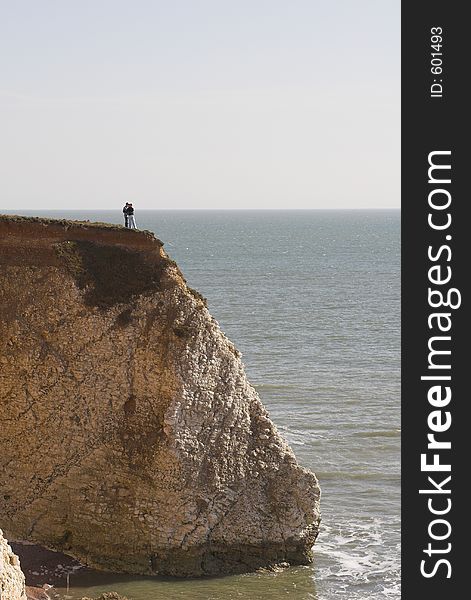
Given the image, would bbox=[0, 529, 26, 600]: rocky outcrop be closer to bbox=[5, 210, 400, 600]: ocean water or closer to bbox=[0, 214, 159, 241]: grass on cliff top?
bbox=[5, 210, 400, 600]: ocean water

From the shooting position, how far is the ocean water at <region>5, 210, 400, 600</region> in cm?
3109

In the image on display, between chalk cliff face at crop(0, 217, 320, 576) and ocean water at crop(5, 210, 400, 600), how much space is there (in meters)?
1.19

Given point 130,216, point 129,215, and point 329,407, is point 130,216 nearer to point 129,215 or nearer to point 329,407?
point 129,215

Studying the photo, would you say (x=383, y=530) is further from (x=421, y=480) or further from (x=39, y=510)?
(x=421, y=480)

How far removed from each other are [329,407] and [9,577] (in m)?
31.0

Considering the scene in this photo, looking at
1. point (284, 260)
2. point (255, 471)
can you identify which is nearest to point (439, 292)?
point (255, 471)

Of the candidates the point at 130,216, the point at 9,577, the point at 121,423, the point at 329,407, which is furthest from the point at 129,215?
the point at 329,407

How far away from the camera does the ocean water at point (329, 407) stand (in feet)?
102

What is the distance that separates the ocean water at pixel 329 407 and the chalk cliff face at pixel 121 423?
119 centimetres

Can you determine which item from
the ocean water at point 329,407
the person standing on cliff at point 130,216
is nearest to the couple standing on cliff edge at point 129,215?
the person standing on cliff at point 130,216

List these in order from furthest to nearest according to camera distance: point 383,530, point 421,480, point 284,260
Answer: point 284,260
point 383,530
point 421,480

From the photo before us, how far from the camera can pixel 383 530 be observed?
35.9 meters

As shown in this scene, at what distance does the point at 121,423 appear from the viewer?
102ft

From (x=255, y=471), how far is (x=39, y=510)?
18.7 feet
